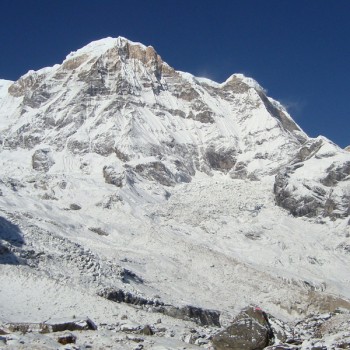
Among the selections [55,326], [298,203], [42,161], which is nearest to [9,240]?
[55,326]

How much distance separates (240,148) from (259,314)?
393 feet

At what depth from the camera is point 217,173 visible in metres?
129

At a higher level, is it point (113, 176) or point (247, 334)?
point (113, 176)

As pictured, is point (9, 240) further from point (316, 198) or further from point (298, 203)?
point (316, 198)

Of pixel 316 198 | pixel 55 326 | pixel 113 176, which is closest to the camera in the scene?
pixel 55 326

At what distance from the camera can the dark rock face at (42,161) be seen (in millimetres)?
117125

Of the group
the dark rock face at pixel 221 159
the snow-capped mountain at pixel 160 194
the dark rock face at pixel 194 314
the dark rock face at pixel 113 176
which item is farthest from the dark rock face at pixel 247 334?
the dark rock face at pixel 221 159

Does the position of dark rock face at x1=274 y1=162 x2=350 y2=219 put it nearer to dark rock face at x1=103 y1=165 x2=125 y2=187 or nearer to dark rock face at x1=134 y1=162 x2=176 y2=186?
dark rock face at x1=134 y1=162 x2=176 y2=186

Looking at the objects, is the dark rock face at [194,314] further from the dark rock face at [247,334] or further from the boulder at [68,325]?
the dark rock face at [247,334]

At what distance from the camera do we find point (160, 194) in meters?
100

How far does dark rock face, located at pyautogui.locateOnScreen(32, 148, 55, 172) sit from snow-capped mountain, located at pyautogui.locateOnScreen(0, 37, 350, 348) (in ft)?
1.27

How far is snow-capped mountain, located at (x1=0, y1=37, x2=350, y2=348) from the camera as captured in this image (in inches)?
1887

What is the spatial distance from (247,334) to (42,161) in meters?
105

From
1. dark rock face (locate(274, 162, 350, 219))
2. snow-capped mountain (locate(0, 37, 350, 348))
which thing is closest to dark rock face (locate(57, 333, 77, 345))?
snow-capped mountain (locate(0, 37, 350, 348))
